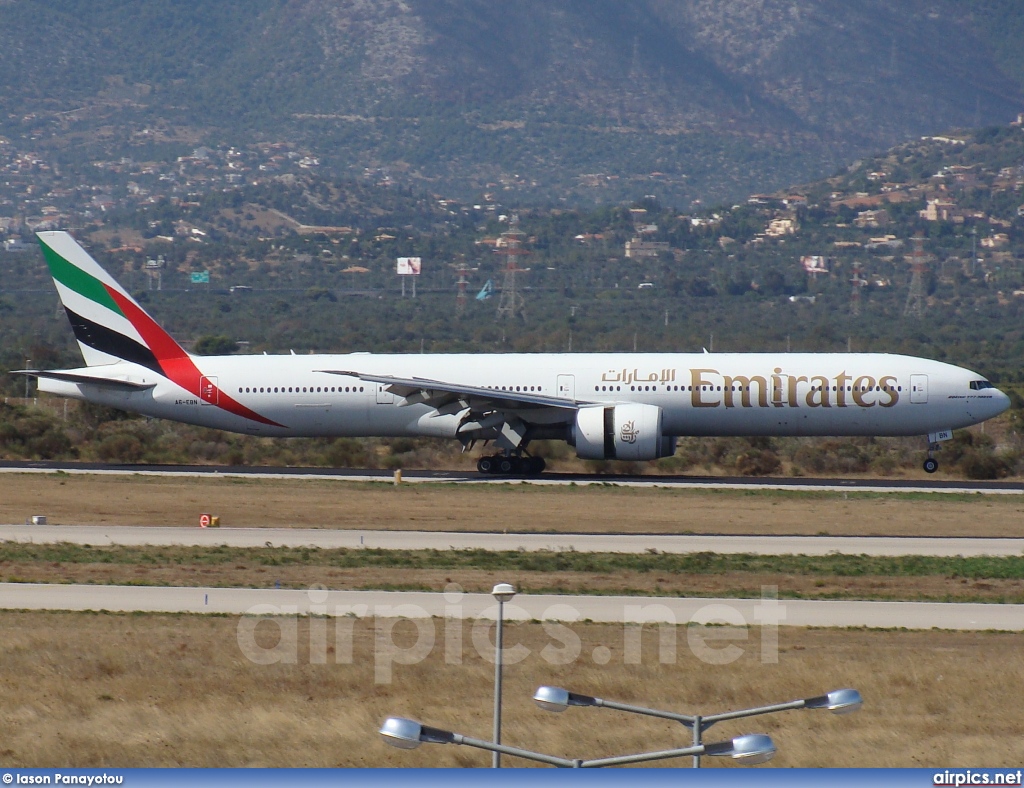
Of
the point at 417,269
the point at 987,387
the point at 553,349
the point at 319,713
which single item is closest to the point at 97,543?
the point at 319,713

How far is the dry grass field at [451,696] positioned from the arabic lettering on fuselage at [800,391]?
69.0ft

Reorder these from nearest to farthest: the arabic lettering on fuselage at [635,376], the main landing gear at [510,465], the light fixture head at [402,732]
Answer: the light fixture head at [402,732], the arabic lettering on fuselage at [635,376], the main landing gear at [510,465]

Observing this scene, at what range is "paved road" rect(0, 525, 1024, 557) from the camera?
1073 inches

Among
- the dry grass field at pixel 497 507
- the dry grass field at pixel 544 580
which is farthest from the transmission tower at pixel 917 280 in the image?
the dry grass field at pixel 544 580

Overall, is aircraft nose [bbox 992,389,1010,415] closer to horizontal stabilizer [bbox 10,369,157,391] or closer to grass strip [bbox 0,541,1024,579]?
grass strip [bbox 0,541,1024,579]

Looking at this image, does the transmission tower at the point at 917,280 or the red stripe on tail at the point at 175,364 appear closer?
the red stripe on tail at the point at 175,364

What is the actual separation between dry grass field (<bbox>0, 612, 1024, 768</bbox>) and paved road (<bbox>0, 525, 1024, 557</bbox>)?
298 inches

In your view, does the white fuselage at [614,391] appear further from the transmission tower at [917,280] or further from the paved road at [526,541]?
the transmission tower at [917,280]

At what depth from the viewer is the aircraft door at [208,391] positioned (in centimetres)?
4328

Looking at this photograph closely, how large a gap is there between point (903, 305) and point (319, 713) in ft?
492

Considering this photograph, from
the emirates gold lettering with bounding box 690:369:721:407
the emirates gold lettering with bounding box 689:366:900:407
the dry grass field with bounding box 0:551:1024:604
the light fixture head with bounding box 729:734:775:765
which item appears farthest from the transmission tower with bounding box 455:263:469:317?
the light fixture head with bounding box 729:734:775:765

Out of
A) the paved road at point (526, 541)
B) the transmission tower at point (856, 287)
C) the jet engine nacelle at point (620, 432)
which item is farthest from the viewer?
the transmission tower at point (856, 287)

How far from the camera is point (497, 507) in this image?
114 feet

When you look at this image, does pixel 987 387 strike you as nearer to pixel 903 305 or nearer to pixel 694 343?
pixel 694 343
